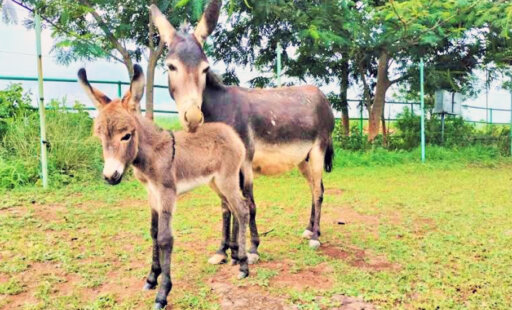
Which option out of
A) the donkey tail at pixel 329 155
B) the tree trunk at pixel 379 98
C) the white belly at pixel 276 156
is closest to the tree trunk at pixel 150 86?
the donkey tail at pixel 329 155

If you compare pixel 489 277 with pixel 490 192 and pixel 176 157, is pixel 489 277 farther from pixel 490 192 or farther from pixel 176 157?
pixel 490 192

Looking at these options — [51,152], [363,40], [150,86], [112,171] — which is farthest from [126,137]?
[363,40]

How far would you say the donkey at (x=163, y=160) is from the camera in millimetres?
3163

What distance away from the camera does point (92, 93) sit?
10.8 feet

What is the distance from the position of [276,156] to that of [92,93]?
7.24ft

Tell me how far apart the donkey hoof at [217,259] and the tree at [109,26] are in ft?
17.9

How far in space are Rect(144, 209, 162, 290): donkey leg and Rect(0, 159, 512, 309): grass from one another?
0.38 feet

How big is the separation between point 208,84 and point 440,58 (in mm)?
12014

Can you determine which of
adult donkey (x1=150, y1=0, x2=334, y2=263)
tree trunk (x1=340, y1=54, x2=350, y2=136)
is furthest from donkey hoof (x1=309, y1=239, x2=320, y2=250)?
tree trunk (x1=340, y1=54, x2=350, y2=136)

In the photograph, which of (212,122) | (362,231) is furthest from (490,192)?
(212,122)

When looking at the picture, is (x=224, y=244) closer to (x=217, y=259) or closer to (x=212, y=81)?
(x=217, y=259)

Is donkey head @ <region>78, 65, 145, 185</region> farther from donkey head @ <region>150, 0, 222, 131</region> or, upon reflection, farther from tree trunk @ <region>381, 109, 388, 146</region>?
tree trunk @ <region>381, 109, 388, 146</region>

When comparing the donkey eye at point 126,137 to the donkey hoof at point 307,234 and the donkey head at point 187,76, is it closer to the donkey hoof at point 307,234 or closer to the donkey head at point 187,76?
the donkey head at point 187,76

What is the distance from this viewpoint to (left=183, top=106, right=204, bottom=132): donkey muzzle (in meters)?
3.92
